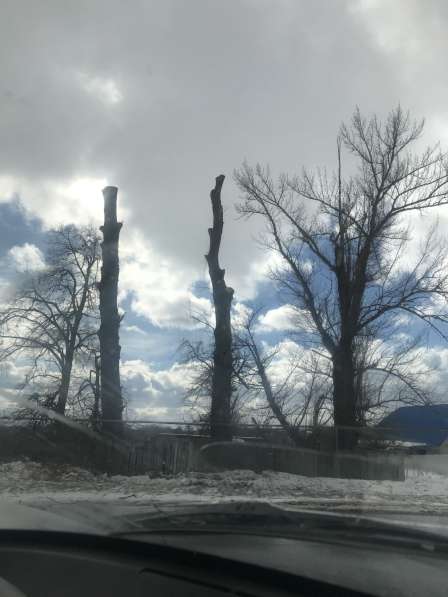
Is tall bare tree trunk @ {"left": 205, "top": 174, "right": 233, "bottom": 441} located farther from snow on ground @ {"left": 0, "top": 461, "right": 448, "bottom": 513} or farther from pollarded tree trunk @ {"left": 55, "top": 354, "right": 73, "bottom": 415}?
pollarded tree trunk @ {"left": 55, "top": 354, "right": 73, "bottom": 415}

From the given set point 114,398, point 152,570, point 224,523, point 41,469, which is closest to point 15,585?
point 152,570

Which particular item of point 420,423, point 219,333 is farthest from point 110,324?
point 420,423

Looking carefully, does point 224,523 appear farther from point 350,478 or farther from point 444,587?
point 350,478

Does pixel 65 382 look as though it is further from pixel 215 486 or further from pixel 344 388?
pixel 215 486

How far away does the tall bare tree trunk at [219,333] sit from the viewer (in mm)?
17156

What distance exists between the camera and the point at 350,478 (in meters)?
14.9

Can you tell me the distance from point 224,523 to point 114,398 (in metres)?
14.5

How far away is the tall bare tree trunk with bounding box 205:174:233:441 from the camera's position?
56.3 feet

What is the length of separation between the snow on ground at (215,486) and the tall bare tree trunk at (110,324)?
10.1 ft

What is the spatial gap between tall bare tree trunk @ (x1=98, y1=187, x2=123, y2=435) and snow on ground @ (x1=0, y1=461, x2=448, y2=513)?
3083mm

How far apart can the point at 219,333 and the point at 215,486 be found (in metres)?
6.92

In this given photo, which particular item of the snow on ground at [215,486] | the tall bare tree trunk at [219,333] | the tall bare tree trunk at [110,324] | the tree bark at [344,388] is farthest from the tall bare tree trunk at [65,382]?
the tree bark at [344,388]

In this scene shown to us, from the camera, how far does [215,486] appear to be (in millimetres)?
12023

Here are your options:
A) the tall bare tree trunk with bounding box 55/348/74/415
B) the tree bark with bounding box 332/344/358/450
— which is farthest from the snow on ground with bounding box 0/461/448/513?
the tall bare tree trunk with bounding box 55/348/74/415
